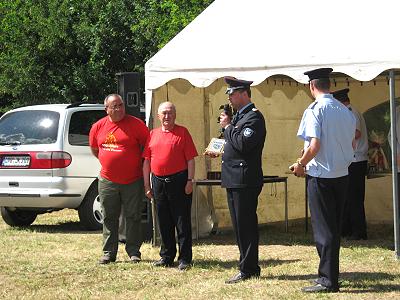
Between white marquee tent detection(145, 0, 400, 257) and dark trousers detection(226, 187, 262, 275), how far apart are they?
5.71ft

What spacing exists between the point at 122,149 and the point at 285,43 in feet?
7.10

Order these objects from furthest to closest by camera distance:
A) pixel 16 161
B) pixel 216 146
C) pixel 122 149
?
pixel 16 161 → pixel 216 146 → pixel 122 149

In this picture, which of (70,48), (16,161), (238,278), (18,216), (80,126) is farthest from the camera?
(70,48)

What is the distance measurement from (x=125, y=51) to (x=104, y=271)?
1333 cm

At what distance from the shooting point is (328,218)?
24.3ft

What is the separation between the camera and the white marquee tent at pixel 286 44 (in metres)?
9.02

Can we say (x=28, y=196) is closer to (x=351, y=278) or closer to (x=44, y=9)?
(x=351, y=278)

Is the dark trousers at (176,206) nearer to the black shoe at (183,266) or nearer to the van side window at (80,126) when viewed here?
the black shoe at (183,266)

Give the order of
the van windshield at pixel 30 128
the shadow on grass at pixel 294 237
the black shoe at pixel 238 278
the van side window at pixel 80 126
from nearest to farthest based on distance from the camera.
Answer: the black shoe at pixel 238 278, the shadow on grass at pixel 294 237, the van windshield at pixel 30 128, the van side window at pixel 80 126

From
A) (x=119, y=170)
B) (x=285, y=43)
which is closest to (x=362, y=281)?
(x=119, y=170)

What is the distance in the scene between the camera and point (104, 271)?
891cm

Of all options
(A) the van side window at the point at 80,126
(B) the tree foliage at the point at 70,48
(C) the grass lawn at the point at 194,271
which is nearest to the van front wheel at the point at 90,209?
(C) the grass lawn at the point at 194,271

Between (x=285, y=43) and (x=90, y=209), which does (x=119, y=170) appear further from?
(x=90, y=209)

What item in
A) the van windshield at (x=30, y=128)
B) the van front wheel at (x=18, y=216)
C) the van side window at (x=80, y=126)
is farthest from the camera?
the van front wheel at (x=18, y=216)
